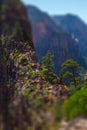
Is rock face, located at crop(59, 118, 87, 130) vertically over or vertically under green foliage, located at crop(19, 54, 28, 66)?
under

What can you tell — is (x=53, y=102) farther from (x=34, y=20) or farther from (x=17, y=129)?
(x=34, y=20)

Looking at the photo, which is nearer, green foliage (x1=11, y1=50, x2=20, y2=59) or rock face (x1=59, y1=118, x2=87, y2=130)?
rock face (x1=59, y1=118, x2=87, y2=130)

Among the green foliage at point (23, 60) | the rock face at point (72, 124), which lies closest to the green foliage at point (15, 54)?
the green foliage at point (23, 60)

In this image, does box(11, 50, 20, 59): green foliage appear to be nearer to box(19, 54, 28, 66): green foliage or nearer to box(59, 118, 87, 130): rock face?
box(19, 54, 28, 66): green foliage

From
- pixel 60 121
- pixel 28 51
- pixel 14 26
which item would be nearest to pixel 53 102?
pixel 60 121

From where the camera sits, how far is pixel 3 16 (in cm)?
1788

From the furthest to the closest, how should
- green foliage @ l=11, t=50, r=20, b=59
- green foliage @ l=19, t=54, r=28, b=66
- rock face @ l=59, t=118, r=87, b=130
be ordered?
green foliage @ l=11, t=50, r=20, b=59 → green foliage @ l=19, t=54, r=28, b=66 → rock face @ l=59, t=118, r=87, b=130

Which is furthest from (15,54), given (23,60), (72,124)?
(72,124)

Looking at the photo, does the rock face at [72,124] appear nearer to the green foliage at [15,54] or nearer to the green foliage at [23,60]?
the green foliage at [23,60]

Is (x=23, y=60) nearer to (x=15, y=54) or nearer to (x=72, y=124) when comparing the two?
(x=15, y=54)

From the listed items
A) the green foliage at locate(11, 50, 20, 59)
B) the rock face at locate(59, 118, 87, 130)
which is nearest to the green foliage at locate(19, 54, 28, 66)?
the green foliage at locate(11, 50, 20, 59)

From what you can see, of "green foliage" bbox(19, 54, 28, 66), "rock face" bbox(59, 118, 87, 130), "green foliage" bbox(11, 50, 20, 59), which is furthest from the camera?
"green foliage" bbox(11, 50, 20, 59)

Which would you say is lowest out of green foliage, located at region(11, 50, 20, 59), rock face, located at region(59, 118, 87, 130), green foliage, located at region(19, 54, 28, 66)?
rock face, located at region(59, 118, 87, 130)

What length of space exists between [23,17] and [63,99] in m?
4.26
